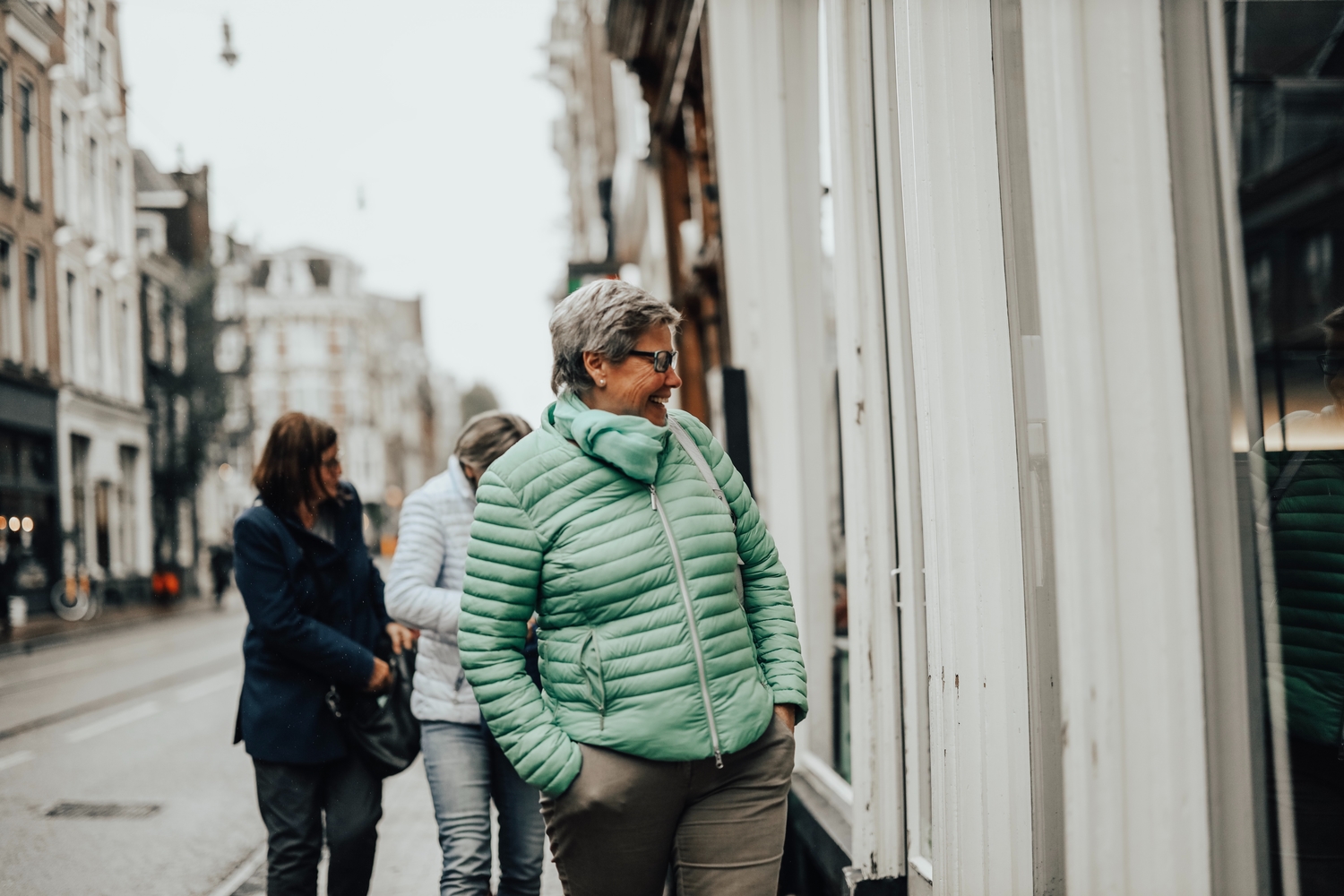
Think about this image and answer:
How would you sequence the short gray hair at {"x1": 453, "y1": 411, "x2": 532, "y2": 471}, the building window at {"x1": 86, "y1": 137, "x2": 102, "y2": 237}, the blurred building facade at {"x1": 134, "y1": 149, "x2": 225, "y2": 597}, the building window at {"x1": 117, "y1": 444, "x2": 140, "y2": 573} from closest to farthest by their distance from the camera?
the short gray hair at {"x1": 453, "y1": 411, "x2": 532, "y2": 471} → the building window at {"x1": 86, "y1": 137, "x2": 102, "y2": 237} → the building window at {"x1": 117, "y1": 444, "x2": 140, "y2": 573} → the blurred building facade at {"x1": 134, "y1": 149, "x2": 225, "y2": 597}

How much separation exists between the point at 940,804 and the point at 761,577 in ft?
2.51

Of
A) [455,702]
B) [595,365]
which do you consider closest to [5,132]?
[455,702]

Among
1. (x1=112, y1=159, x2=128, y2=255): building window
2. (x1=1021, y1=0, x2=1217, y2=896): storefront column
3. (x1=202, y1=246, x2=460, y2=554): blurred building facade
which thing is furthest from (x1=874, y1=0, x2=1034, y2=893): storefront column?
(x1=202, y1=246, x2=460, y2=554): blurred building facade

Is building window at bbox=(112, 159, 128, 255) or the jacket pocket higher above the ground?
building window at bbox=(112, 159, 128, 255)

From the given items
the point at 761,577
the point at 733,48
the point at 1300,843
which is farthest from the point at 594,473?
the point at 733,48

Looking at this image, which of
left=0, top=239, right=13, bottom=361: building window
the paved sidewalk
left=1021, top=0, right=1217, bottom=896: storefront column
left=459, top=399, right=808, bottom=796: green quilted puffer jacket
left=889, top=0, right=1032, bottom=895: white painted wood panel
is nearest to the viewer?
left=1021, top=0, right=1217, bottom=896: storefront column

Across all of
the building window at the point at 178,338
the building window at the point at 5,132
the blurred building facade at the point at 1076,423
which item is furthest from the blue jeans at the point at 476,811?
the building window at the point at 178,338

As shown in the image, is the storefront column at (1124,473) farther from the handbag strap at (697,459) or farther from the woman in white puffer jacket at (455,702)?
the woman in white puffer jacket at (455,702)

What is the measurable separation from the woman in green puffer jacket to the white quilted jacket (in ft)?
3.89

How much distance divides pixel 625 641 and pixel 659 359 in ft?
1.91

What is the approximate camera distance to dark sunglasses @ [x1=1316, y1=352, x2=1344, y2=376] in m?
1.85

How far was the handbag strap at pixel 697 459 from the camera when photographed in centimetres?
243

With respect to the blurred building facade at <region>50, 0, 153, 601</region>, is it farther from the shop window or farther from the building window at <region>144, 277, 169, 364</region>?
the shop window

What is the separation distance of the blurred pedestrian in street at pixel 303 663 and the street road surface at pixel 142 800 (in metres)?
1.35
